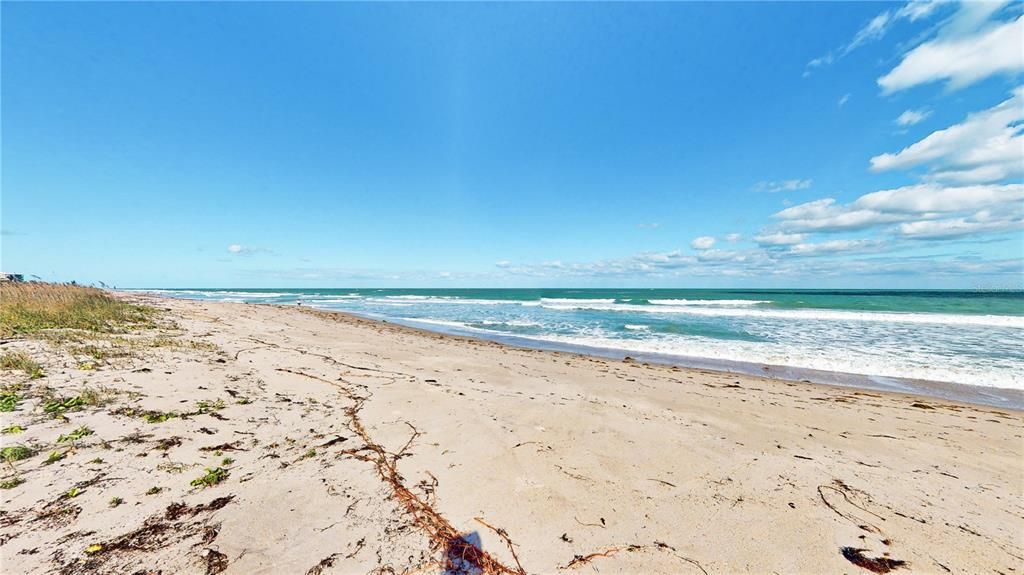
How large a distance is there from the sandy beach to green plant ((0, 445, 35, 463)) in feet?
0.18

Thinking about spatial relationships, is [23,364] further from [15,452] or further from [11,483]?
[11,483]

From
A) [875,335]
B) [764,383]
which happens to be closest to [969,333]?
[875,335]

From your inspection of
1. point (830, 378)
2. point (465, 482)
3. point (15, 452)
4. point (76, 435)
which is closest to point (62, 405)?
point (76, 435)

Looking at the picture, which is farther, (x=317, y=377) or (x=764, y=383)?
(x=764, y=383)

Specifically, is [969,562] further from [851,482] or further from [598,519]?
[598,519]

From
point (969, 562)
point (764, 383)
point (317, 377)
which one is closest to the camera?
point (969, 562)

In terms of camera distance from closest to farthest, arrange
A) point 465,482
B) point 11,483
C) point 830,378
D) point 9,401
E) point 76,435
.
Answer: point 11,483, point 465,482, point 76,435, point 9,401, point 830,378

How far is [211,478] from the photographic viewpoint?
286 cm

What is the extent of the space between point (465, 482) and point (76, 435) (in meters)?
3.77

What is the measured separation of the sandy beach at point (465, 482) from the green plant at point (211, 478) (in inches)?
0.8

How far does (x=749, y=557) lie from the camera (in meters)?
2.35

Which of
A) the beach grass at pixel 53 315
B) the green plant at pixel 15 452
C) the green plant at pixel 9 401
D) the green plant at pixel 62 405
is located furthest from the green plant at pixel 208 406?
the beach grass at pixel 53 315

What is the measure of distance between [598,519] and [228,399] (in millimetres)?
4925

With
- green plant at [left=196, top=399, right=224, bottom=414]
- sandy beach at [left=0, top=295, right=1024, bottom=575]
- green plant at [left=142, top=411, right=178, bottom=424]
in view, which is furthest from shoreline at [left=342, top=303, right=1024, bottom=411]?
green plant at [left=142, top=411, right=178, bottom=424]
